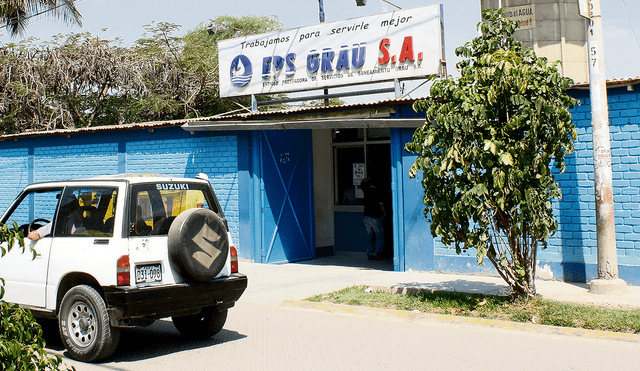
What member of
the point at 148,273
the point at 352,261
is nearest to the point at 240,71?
the point at 352,261

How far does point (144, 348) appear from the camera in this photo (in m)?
6.78

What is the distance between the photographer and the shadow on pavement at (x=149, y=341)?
6513mm

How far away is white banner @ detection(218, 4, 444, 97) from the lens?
12539 millimetres

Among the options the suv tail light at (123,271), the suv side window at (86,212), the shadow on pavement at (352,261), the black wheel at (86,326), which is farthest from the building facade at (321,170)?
the black wheel at (86,326)

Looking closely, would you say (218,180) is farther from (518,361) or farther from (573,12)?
(573,12)

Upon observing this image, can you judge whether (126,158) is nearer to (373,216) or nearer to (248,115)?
(248,115)

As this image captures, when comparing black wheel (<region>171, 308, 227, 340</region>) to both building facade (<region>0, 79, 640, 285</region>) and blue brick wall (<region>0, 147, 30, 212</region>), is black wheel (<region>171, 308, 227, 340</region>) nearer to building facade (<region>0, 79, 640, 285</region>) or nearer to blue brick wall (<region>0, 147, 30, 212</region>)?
building facade (<region>0, 79, 640, 285</region>)

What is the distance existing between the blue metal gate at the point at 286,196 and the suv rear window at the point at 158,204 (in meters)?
6.23

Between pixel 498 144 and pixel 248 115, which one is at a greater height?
pixel 248 115

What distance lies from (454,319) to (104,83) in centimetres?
1915

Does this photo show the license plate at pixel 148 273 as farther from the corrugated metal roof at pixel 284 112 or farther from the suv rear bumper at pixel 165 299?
the corrugated metal roof at pixel 284 112

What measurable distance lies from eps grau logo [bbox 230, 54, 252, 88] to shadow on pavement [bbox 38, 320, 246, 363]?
8.16 meters

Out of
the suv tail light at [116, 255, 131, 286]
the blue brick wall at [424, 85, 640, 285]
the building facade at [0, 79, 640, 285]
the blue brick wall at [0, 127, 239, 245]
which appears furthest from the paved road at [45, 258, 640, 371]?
the blue brick wall at [0, 127, 239, 245]

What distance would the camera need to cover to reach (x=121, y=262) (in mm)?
Answer: 5969
